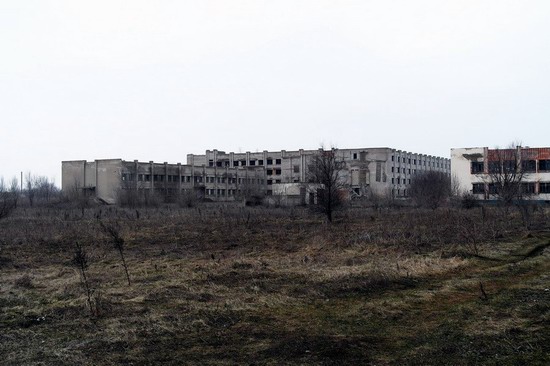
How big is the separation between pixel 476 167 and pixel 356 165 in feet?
59.3

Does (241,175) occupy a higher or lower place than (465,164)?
lower

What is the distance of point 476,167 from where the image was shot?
57.3m

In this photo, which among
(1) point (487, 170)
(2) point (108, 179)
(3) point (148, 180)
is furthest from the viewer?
(3) point (148, 180)

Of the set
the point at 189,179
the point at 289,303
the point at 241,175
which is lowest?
the point at 289,303

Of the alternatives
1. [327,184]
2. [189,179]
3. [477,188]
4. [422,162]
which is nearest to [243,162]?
[189,179]

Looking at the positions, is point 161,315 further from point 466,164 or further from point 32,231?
point 466,164

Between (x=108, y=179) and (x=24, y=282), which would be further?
(x=108, y=179)

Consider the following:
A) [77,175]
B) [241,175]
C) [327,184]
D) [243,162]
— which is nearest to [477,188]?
[327,184]

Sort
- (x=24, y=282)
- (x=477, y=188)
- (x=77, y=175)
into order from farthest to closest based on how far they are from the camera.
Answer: (x=77, y=175), (x=477, y=188), (x=24, y=282)

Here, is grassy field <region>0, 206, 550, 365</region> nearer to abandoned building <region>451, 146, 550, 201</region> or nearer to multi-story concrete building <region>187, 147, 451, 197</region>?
abandoned building <region>451, 146, 550, 201</region>

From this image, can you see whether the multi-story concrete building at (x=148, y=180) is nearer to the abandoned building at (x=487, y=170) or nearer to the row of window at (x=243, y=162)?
the row of window at (x=243, y=162)

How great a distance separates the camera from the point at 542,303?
8938 mm

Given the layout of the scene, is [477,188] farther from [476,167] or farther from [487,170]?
[487,170]

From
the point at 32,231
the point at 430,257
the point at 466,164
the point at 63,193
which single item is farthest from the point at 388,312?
the point at 63,193
